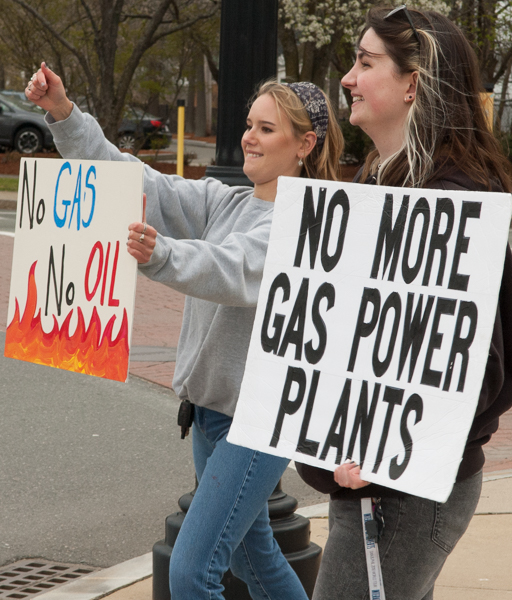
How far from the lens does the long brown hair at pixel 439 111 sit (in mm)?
2055

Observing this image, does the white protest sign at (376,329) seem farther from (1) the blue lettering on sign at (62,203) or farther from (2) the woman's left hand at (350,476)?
(1) the blue lettering on sign at (62,203)

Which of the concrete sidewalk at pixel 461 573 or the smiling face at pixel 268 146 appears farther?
the concrete sidewalk at pixel 461 573

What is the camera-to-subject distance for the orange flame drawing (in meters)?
2.56

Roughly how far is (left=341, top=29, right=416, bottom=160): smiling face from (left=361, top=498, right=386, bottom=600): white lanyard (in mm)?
824

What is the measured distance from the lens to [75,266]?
2631 mm

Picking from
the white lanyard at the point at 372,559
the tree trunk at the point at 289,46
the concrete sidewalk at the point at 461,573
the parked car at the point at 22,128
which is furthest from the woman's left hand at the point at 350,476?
the parked car at the point at 22,128

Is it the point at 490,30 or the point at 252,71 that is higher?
the point at 490,30

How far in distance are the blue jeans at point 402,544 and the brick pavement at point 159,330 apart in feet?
10.5

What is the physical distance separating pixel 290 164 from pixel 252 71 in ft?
3.37

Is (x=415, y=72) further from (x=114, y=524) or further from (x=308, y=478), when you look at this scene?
(x=114, y=524)

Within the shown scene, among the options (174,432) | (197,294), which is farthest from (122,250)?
(174,432)

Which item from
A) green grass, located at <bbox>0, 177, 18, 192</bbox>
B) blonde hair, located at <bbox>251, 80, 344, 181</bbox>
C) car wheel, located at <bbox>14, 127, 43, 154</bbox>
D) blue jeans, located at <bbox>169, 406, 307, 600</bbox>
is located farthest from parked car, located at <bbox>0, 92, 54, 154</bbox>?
blue jeans, located at <bbox>169, 406, 307, 600</bbox>

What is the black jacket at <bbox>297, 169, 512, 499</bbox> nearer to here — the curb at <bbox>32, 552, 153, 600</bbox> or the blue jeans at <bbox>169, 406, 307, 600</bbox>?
the blue jeans at <bbox>169, 406, 307, 600</bbox>

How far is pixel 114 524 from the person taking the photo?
14.4 ft
